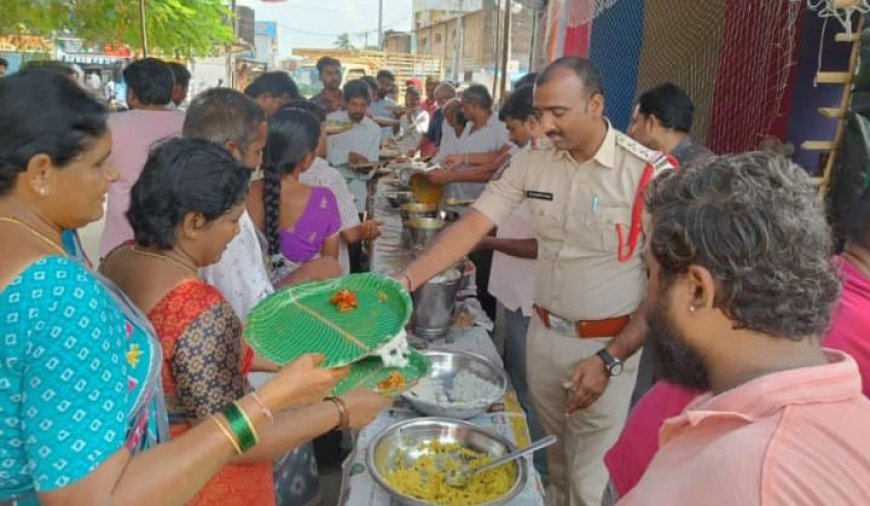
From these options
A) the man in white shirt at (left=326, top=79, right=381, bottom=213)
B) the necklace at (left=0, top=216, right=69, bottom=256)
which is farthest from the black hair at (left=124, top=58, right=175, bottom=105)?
the necklace at (left=0, top=216, right=69, bottom=256)

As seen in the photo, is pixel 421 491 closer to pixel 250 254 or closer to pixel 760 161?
pixel 250 254

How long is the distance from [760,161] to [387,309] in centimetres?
99

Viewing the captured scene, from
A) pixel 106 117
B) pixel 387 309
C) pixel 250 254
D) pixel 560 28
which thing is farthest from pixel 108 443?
pixel 560 28

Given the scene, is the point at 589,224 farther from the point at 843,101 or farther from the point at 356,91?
the point at 356,91

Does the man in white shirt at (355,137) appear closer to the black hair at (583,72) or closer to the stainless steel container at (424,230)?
the stainless steel container at (424,230)

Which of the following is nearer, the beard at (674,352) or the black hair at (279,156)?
the beard at (674,352)

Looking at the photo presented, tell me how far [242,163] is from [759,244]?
4.71 ft

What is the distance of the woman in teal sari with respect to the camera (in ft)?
3.11

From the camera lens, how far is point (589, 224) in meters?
2.30

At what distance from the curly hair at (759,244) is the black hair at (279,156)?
195 centimetres

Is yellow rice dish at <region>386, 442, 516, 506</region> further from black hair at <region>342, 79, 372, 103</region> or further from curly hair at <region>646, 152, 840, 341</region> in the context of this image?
black hair at <region>342, 79, 372, 103</region>

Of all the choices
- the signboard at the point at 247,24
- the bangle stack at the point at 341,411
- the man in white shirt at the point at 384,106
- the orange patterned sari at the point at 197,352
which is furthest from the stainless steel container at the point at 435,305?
the signboard at the point at 247,24

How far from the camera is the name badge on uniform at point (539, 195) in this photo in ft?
7.86

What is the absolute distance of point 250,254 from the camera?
6.36ft
